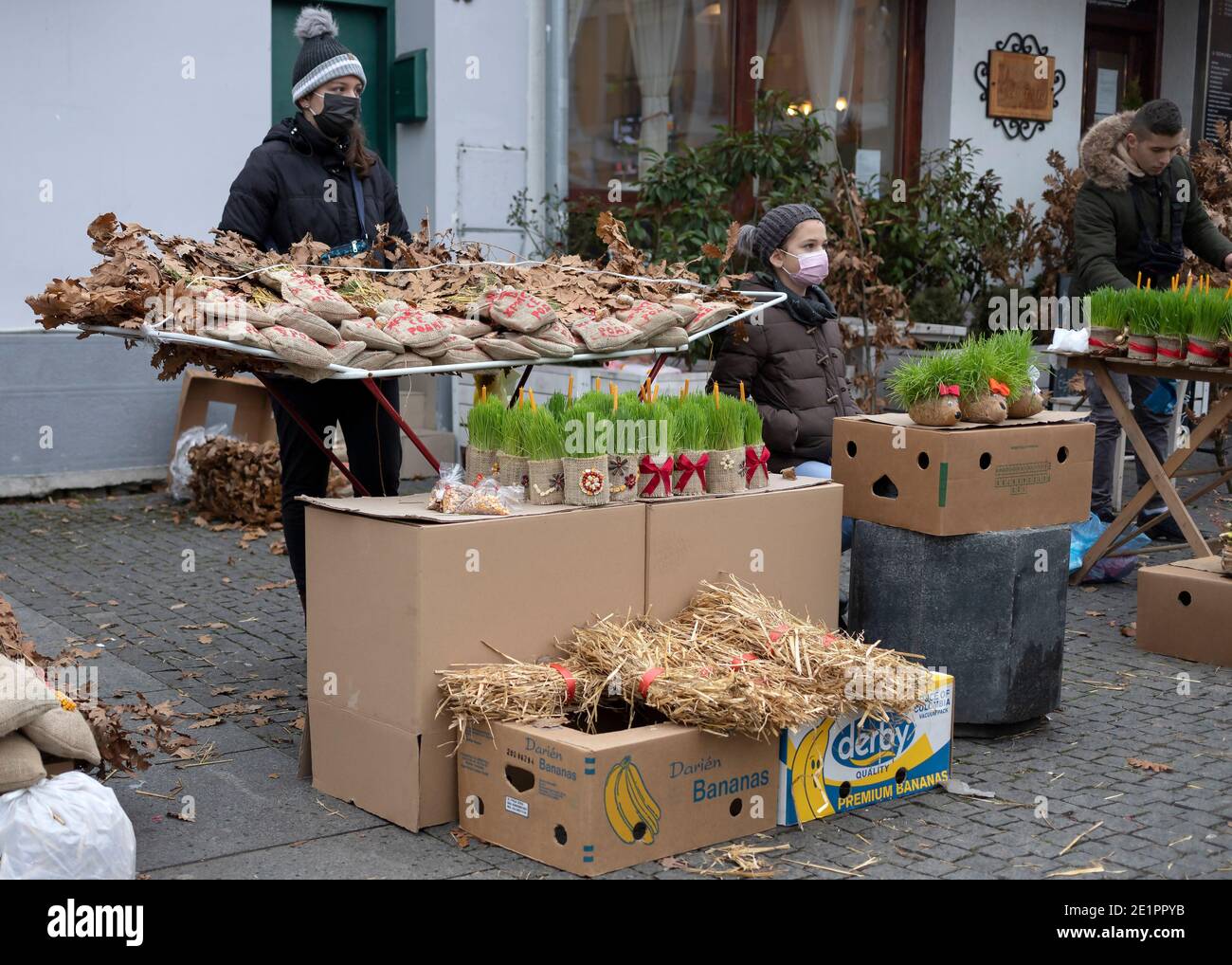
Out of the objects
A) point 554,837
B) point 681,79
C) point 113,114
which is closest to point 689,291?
point 554,837

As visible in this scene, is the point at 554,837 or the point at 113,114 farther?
the point at 113,114

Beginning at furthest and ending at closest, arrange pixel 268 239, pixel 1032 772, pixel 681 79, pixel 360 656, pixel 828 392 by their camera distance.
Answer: pixel 681 79, pixel 828 392, pixel 268 239, pixel 1032 772, pixel 360 656

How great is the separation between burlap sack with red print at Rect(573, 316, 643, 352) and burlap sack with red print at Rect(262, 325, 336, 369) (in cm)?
93

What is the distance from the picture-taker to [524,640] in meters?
4.24

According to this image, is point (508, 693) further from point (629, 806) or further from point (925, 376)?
point (925, 376)

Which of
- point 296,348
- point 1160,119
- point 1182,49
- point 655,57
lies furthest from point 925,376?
point 1182,49

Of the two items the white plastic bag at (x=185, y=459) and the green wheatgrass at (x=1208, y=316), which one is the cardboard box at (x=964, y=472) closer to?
the green wheatgrass at (x=1208, y=316)

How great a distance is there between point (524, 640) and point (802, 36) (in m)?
8.39

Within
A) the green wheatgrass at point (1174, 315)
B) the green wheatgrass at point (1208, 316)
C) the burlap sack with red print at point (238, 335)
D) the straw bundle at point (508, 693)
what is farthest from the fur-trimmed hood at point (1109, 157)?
the burlap sack with red print at point (238, 335)

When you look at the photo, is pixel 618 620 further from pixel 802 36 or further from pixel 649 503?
pixel 802 36

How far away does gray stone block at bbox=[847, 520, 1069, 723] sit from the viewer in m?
4.91

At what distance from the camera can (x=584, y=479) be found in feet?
14.2

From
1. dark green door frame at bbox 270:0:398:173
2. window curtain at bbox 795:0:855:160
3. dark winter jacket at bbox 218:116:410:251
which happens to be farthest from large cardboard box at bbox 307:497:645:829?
window curtain at bbox 795:0:855:160

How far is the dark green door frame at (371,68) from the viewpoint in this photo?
9508 millimetres
